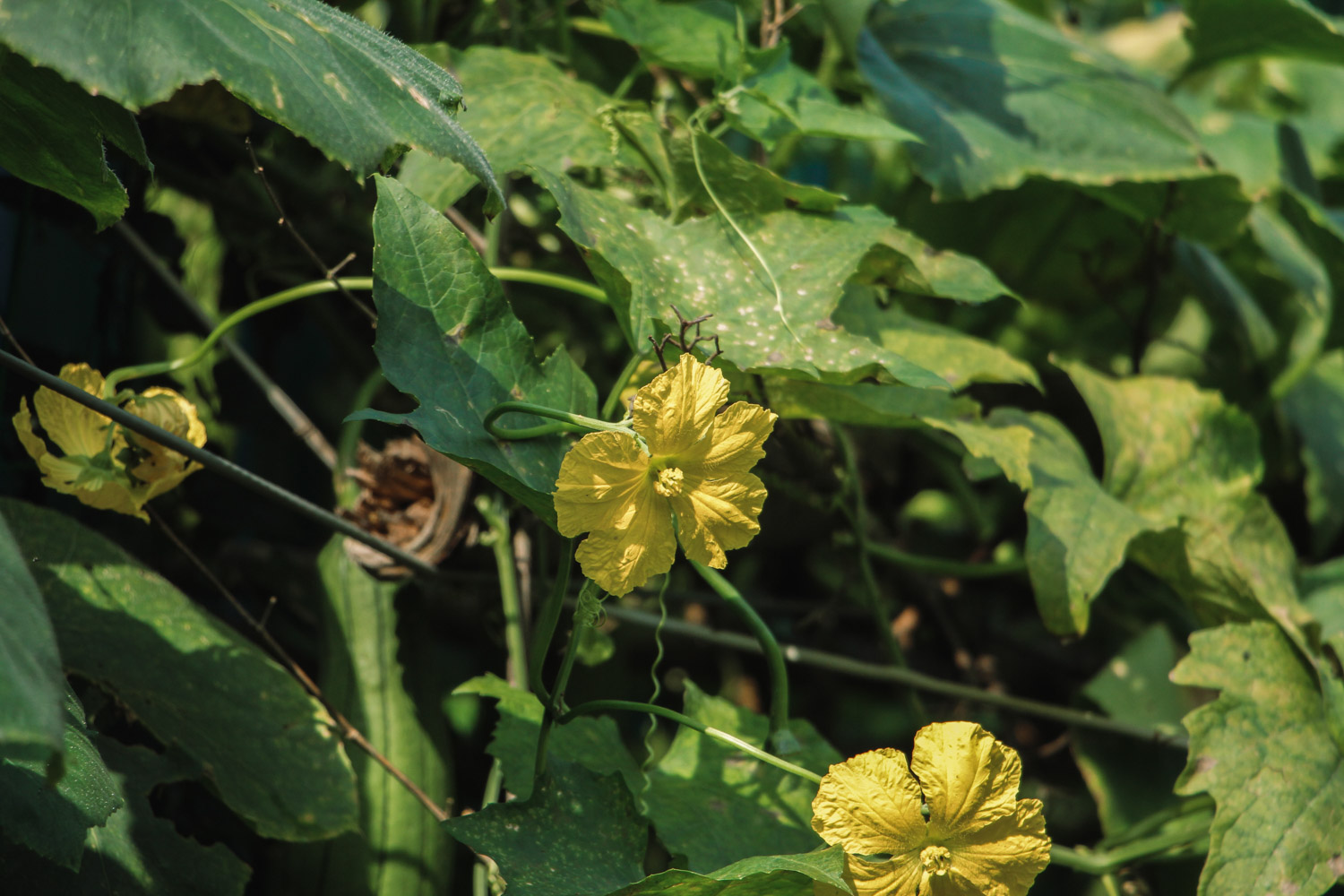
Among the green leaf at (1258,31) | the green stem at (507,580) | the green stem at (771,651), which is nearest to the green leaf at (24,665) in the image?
the green stem at (771,651)

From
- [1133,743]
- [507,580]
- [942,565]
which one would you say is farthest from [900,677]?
[507,580]

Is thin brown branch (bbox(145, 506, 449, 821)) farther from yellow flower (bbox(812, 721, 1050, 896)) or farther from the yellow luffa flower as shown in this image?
yellow flower (bbox(812, 721, 1050, 896))

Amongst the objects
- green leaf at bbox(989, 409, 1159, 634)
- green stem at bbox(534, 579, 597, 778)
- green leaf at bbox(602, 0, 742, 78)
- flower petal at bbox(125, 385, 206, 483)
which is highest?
green leaf at bbox(602, 0, 742, 78)

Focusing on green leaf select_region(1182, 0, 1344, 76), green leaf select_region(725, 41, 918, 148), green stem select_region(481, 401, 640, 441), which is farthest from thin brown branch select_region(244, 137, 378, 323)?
green leaf select_region(1182, 0, 1344, 76)

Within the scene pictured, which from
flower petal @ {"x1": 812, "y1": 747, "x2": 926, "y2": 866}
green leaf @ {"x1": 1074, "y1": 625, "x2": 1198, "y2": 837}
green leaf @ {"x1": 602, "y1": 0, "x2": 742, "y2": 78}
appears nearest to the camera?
flower petal @ {"x1": 812, "y1": 747, "x2": 926, "y2": 866}

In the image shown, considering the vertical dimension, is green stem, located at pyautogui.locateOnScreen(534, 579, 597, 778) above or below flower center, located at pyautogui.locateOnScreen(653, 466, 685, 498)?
below

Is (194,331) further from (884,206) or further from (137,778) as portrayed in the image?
(884,206)

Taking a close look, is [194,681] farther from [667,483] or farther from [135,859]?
[667,483]
